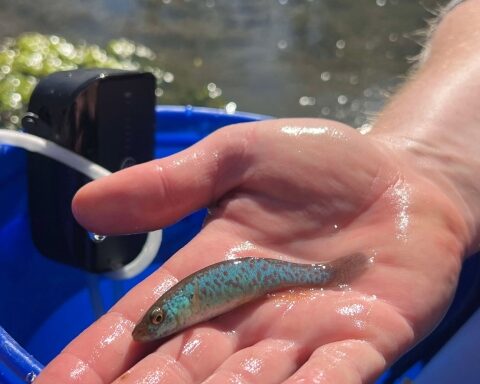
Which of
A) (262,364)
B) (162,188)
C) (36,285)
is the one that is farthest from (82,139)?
(262,364)

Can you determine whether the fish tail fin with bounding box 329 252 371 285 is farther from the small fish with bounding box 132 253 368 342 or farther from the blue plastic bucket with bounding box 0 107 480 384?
the blue plastic bucket with bounding box 0 107 480 384

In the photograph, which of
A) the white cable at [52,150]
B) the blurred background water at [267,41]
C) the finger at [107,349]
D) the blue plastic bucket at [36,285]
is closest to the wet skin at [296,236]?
the finger at [107,349]

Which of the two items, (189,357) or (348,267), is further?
(348,267)

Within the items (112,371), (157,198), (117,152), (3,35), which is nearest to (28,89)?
(3,35)

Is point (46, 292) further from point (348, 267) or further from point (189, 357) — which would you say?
point (348, 267)

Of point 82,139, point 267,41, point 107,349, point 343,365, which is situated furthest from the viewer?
point 267,41

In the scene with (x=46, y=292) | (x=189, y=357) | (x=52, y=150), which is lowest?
(x=46, y=292)

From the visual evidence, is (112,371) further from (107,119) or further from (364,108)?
(364,108)

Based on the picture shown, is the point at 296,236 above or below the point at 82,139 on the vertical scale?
below
